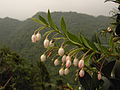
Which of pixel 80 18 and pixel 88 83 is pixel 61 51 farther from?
pixel 80 18

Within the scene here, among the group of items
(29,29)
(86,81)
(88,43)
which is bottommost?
(29,29)

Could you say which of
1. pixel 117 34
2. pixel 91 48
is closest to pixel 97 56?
pixel 117 34

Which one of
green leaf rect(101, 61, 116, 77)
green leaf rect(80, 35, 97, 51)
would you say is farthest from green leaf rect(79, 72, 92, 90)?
green leaf rect(80, 35, 97, 51)

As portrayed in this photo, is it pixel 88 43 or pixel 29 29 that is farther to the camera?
pixel 29 29

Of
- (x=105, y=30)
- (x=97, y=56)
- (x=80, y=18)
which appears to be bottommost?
(x=80, y=18)

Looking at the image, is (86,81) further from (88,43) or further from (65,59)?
(88,43)

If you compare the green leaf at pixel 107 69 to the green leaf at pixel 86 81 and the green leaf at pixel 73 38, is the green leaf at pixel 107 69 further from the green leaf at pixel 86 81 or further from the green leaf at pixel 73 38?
the green leaf at pixel 73 38

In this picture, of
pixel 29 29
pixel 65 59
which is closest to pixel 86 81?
pixel 65 59

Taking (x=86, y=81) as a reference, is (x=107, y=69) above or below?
above

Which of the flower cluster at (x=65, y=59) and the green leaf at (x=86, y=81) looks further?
the green leaf at (x=86, y=81)

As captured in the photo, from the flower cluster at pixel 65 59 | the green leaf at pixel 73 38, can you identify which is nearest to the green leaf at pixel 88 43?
the green leaf at pixel 73 38

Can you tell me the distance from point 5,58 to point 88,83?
27.9 m

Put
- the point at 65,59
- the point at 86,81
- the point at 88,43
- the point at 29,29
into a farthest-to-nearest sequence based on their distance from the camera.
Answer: the point at 29,29 < the point at 86,81 < the point at 65,59 < the point at 88,43

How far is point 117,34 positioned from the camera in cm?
178
